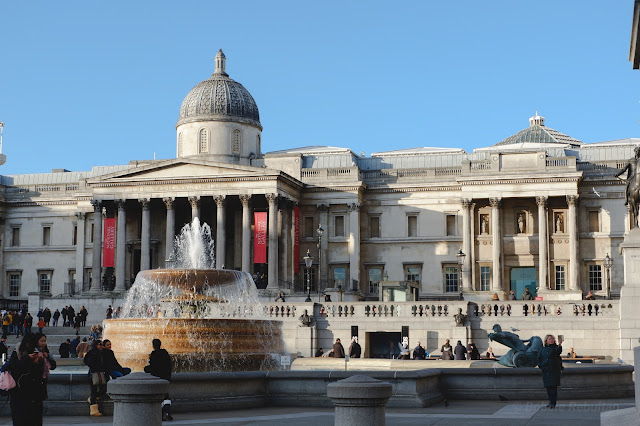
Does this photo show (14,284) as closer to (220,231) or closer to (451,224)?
(220,231)

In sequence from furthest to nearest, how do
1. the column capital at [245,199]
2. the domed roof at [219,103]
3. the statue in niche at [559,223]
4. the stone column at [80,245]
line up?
the domed roof at [219,103]
the stone column at [80,245]
the statue in niche at [559,223]
the column capital at [245,199]

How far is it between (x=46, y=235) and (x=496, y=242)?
32.6 metres

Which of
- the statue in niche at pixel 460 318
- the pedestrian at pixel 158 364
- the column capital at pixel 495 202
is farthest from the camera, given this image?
the column capital at pixel 495 202

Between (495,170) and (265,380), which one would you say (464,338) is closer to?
(495,170)

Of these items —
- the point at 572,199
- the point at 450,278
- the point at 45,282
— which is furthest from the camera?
the point at 45,282

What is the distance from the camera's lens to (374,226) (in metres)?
67.4

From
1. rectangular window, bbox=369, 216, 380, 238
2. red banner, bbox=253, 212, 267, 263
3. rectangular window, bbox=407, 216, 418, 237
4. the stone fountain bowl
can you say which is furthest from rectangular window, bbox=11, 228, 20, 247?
the stone fountain bowl

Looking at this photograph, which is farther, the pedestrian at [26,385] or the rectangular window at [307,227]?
the rectangular window at [307,227]

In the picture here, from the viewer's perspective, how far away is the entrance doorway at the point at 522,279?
208ft

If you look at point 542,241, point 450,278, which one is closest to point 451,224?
point 450,278

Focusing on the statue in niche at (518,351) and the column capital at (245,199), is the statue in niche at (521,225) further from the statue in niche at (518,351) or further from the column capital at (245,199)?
the statue in niche at (518,351)

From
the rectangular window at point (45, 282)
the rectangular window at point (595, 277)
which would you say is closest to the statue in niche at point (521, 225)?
the rectangular window at point (595, 277)

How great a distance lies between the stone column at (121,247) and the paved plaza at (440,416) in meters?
44.4

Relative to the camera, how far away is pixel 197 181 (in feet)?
208
